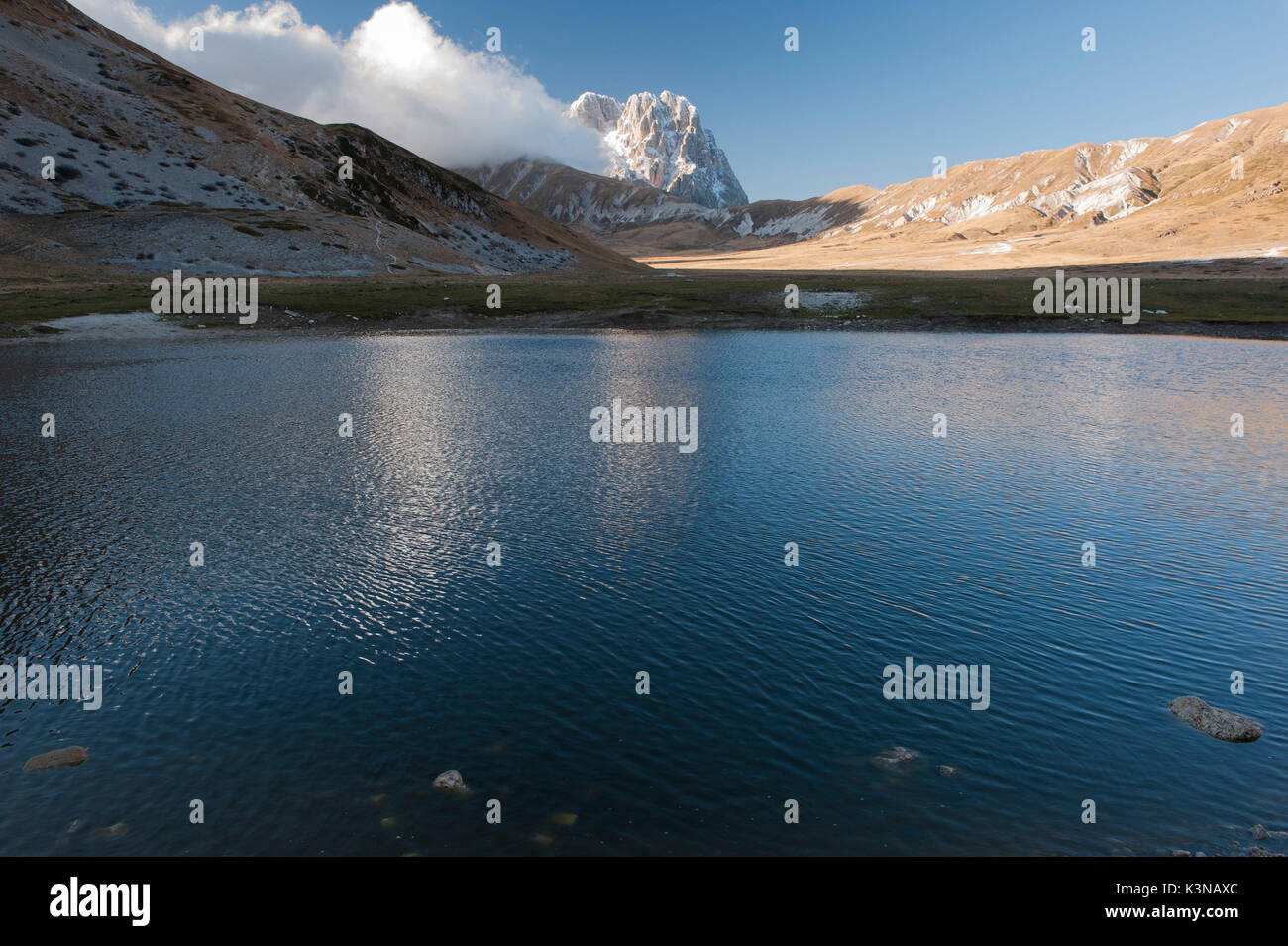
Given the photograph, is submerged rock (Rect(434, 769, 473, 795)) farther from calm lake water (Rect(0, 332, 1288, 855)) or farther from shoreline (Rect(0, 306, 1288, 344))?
shoreline (Rect(0, 306, 1288, 344))

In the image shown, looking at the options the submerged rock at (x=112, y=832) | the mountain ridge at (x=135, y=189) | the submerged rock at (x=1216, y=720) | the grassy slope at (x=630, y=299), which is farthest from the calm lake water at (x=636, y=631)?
the mountain ridge at (x=135, y=189)

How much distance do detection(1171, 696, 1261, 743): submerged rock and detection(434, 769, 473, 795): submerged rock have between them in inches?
719

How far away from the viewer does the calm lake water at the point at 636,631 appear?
16531 mm

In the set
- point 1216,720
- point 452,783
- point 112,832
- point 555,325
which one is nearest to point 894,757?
point 1216,720

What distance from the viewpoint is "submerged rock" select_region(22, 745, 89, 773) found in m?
18.0

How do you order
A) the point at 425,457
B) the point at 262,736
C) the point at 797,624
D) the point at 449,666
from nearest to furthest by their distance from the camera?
1. the point at 262,736
2. the point at 449,666
3. the point at 797,624
4. the point at 425,457

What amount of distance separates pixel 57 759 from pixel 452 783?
968 cm

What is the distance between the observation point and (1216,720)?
19.5 meters

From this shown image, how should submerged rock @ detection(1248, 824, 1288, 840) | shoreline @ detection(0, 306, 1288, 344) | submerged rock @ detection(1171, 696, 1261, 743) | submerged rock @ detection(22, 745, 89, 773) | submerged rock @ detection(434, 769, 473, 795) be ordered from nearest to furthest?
submerged rock @ detection(1248, 824, 1288, 840)
submerged rock @ detection(434, 769, 473, 795)
submerged rock @ detection(22, 745, 89, 773)
submerged rock @ detection(1171, 696, 1261, 743)
shoreline @ detection(0, 306, 1288, 344)

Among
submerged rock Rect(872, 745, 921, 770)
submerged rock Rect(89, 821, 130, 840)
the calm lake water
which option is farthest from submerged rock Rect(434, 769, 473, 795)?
submerged rock Rect(872, 745, 921, 770)
